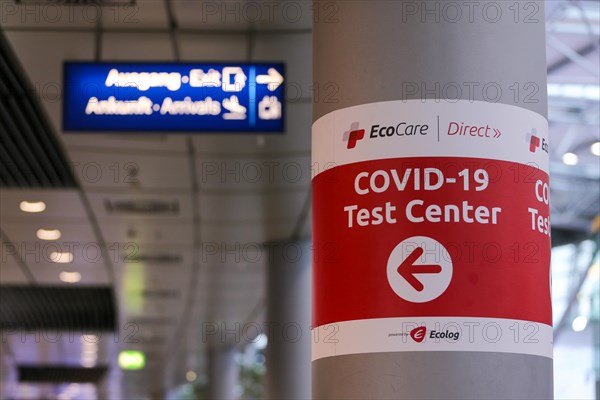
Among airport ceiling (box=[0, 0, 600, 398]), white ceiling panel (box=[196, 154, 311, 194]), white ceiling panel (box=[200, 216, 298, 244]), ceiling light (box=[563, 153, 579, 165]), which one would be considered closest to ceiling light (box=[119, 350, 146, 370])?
airport ceiling (box=[0, 0, 600, 398])

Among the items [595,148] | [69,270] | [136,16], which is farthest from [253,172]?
[595,148]

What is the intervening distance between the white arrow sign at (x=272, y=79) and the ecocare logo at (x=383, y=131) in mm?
3425

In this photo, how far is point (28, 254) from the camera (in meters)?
14.9

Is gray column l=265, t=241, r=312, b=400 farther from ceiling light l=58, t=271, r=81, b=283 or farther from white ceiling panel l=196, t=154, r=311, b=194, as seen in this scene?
ceiling light l=58, t=271, r=81, b=283

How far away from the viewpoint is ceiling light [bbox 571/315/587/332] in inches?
1053

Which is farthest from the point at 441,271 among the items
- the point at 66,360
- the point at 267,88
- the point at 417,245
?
the point at 66,360

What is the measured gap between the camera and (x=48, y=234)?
46.6ft

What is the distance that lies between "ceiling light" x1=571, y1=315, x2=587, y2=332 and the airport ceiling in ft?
18.1

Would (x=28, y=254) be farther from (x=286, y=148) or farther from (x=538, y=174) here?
(x=538, y=174)

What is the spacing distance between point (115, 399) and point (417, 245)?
35.8m

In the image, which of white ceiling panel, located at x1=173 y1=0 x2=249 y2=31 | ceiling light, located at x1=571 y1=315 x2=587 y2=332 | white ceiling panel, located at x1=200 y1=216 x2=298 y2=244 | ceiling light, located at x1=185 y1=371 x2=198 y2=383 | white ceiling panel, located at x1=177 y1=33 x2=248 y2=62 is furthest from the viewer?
ceiling light, located at x1=185 y1=371 x2=198 y2=383

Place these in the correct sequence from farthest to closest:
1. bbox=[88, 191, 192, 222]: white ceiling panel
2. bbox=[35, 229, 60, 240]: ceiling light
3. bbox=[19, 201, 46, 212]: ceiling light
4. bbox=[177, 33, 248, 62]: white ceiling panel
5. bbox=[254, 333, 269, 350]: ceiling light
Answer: bbox=[254, 333, 269, 350]: ceiling light
bbox=[35, 229, 60, 240]: ceiling light
bbox=[19, 201, 46, 212]: ceiling light
bbox=[88, 191, 192, 222]: white ceiling panel
bbox=[177, 33, 248, 62]: white ceiling panel

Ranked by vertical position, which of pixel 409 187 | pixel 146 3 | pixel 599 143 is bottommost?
pixel 409 187

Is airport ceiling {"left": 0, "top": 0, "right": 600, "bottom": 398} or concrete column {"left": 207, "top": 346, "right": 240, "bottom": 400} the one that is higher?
airport ceiling {"left": 0, "top": 0, "right": 600, "bottom": 398}
